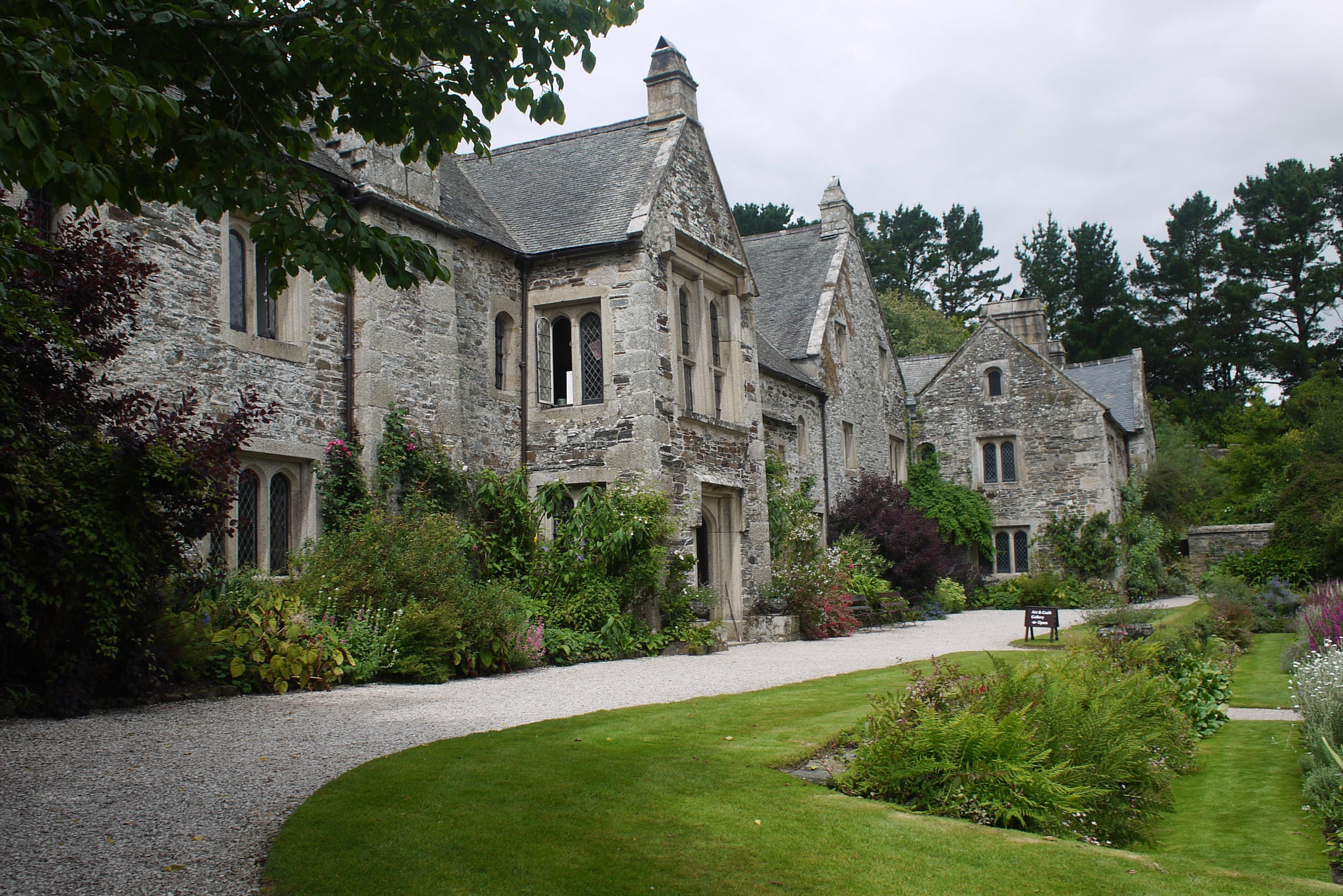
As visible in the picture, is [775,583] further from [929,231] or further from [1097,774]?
[929,231]

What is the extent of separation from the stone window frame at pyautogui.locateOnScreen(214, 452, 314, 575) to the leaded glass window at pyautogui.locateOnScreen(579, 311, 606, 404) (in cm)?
493

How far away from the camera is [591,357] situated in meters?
15.7

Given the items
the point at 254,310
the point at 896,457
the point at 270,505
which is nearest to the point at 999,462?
the point at 896,457

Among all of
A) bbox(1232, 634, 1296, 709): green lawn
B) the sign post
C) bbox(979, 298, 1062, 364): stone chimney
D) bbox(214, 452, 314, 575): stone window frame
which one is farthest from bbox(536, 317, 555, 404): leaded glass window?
bbox(979, 298, 1062, 364): stone chimney

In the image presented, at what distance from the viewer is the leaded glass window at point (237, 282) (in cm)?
1125

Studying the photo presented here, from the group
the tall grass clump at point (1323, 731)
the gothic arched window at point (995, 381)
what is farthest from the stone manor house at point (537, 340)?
the gothic arched window at point (995, 381)

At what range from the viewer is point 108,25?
16.2ft

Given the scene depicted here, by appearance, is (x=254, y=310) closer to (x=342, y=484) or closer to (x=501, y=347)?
(x=342, y=484)

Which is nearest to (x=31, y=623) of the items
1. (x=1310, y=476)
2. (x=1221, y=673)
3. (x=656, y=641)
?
(x=656, y=641)

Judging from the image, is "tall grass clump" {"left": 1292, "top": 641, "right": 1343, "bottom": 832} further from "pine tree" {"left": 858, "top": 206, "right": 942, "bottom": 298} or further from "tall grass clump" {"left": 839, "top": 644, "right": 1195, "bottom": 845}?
"pine tree" {"left": 858, "top": 206, "right": 942, "bottom": 298}

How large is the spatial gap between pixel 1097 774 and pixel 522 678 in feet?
22.0

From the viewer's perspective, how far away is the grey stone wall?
3025cm

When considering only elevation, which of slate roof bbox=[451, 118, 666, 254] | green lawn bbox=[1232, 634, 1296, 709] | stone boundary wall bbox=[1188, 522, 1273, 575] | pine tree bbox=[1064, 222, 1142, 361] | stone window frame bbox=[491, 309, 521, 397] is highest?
pine tree bbox=[1064, 222, 1142, 361]

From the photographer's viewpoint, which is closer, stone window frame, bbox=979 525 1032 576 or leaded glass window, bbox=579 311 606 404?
leaded glass window, bbox=579 311 606 404
